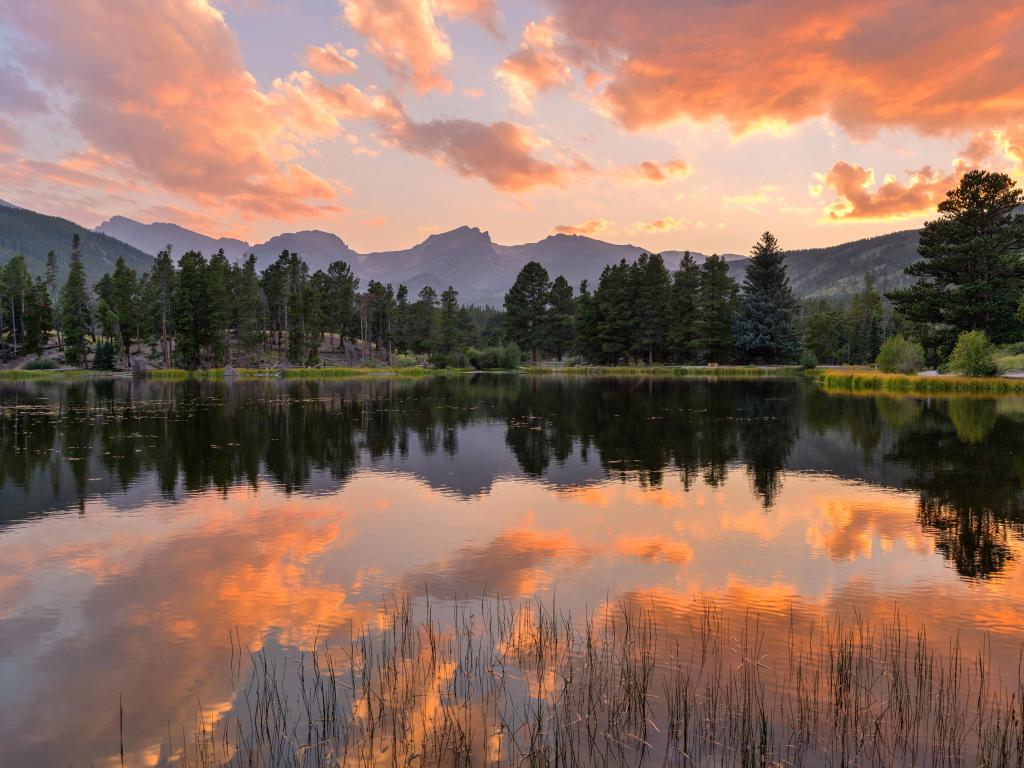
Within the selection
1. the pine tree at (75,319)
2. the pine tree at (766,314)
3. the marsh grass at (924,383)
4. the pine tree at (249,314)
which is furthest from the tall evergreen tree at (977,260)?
the pine tree at (75,319)

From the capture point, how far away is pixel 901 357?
7062cm

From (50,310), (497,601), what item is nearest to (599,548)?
(497,601)

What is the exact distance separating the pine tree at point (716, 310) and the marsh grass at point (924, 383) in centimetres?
4441

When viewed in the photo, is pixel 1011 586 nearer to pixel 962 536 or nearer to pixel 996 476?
pixel 962 536

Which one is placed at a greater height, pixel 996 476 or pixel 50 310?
pixel 50 310

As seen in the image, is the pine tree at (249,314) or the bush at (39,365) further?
the pine tree at (249,314)

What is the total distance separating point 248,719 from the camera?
7570 mm

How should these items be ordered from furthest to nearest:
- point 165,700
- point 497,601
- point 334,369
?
point 334,369, point 497,601, point 165,700

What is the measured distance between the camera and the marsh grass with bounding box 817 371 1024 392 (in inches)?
2197

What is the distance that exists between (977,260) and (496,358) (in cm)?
8212

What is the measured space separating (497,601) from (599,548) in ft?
13.0

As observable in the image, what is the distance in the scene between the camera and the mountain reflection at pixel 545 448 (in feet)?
66.6

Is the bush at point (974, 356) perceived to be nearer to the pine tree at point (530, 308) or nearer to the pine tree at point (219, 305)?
the pine tree at point (530, 308)

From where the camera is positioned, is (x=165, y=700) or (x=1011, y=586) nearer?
(x=165, y=700)
